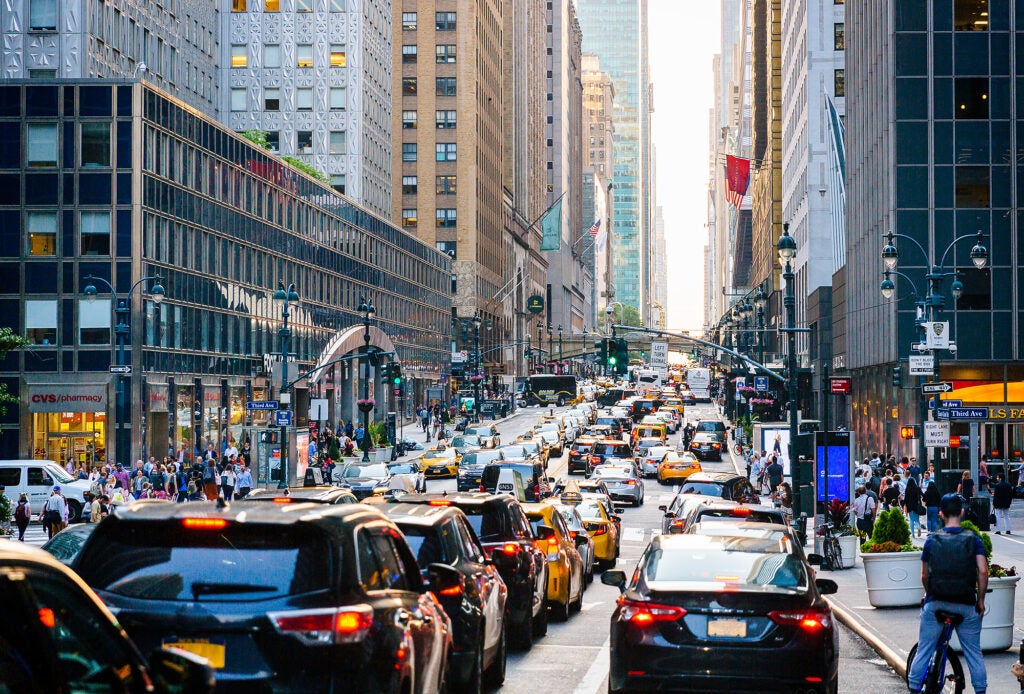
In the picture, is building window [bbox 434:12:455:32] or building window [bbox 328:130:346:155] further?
building window [bbox 434:12:455:32]

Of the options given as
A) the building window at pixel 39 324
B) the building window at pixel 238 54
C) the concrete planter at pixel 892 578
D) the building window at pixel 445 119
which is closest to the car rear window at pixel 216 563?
the concrete planter at pixel 892 578

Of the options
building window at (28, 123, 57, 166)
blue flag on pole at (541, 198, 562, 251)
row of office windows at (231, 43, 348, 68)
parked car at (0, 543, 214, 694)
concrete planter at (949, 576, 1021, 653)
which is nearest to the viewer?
parked car at (0, 543, 214, 694)

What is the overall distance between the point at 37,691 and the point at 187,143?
6005 cm

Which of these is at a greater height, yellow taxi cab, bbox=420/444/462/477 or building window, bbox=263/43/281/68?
building window, bbox=263/43/281/68

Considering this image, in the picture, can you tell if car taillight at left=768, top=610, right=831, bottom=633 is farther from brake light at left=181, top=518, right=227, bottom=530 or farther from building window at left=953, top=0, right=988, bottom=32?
building window at left=953, top=0, right=988, bottom=32

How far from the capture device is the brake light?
7.29m

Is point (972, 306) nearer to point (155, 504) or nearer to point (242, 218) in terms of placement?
point (242, 218)

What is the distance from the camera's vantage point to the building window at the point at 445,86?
469 ft

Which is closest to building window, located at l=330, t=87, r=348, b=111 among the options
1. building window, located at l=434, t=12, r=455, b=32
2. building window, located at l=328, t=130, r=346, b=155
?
building window, located at l=328, t=130, r=346, b=155

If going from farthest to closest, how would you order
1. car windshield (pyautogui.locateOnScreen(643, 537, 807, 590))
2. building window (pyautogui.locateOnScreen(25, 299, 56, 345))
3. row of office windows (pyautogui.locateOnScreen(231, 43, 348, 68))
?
row of office windows (pyautogui.locateOnScreen(231, 43, 348, 68)) < building window (pyautogui.locateOnScreen(25, 299, 56, 345)) < car windshield (pyautogui.locateOnScreen(643, 537, 807, 590))

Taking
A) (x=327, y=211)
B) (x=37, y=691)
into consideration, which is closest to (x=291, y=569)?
(x=37, y=691)

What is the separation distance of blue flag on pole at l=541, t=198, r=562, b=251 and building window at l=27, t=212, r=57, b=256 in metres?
120

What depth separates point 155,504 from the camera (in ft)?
26.7

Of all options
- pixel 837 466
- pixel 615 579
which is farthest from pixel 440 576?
pixel 837 466
